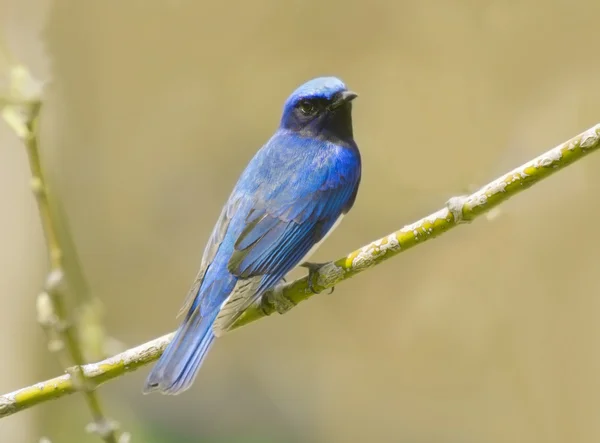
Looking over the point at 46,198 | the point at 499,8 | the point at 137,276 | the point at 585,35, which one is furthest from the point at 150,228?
the point at 46,198

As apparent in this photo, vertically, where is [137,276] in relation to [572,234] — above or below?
above

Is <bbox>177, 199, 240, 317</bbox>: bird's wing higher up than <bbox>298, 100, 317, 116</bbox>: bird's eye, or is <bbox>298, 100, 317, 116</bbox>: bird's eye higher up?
<bbox>298, 100, 317, 116</bbox>: bird's eye

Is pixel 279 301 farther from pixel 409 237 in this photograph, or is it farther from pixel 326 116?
pixel 326 116

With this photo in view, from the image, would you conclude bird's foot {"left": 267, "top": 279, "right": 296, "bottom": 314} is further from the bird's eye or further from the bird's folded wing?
the bird's eye

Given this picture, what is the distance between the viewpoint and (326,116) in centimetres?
299

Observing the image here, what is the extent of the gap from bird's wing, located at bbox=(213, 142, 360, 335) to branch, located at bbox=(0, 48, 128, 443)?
4.01ft

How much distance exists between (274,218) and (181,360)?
632 mm

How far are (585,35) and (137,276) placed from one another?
3.54 m

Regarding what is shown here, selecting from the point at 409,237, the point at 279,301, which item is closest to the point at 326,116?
the point at 279,301

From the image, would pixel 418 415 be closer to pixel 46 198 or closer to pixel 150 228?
pixel 150 228

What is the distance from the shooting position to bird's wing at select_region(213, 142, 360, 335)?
8.30ft

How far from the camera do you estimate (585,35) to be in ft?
17.9

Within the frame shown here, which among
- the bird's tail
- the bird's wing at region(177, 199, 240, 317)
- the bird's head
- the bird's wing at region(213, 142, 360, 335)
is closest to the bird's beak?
the bird's head

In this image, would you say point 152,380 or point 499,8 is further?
point 499,8
